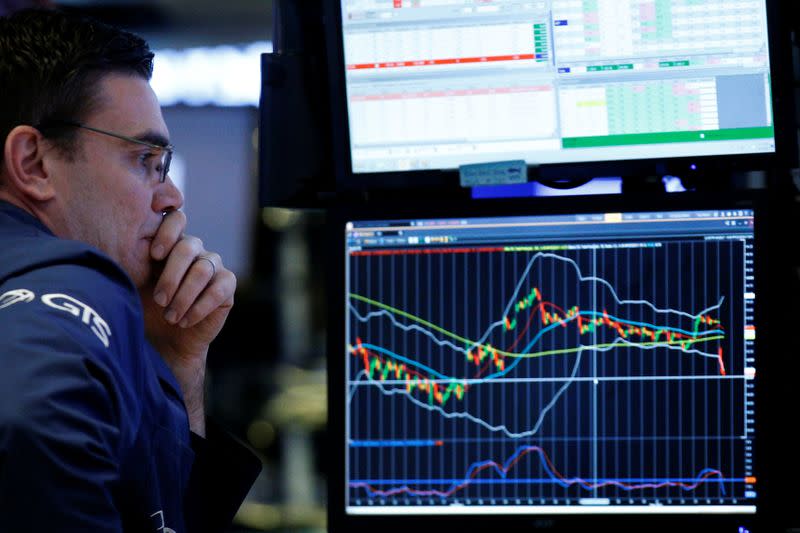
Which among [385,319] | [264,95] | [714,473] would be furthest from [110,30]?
[714,473]

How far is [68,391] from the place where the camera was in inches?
34.6

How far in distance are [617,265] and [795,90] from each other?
0.37m

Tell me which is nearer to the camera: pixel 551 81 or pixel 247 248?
pixel 551 81

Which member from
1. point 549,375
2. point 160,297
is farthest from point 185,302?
point 549,375

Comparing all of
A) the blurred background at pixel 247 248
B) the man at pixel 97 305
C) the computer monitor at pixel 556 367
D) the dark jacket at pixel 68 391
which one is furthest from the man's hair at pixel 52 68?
the blurred background at pixel 247 248

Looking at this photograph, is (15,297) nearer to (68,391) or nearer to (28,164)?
(68,391)

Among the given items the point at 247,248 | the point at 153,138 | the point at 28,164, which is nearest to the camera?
the point at 28,164

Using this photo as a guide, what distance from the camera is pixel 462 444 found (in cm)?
146

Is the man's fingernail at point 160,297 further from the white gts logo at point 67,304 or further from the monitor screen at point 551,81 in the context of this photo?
the white gts logo at point 67,304

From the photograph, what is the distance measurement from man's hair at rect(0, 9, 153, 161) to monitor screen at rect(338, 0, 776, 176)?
0.35 metres

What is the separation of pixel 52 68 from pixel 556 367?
0.80 metres

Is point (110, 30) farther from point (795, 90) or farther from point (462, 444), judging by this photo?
point (795, 90)

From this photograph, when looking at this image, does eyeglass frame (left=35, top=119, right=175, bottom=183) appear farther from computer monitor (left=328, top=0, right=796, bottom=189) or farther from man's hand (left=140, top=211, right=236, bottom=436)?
computer monitor (left=328, top=0, right=796, bottom=189)

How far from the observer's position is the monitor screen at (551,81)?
143cm
